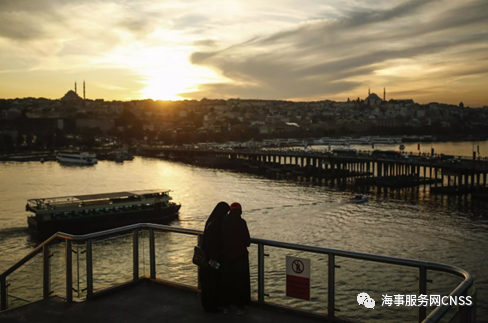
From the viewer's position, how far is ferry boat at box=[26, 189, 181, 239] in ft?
68.9

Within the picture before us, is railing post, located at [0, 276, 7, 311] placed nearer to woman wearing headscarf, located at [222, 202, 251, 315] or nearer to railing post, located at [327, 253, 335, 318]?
woman wearing headscarf, located at [222, 202, 251, 315]

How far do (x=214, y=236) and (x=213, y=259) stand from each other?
0.62 feet

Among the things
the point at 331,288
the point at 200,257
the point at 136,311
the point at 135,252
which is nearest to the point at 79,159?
the point at 135,252

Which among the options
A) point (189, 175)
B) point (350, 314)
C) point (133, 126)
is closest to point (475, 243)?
point (350, 314)

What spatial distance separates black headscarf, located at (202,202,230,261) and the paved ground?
1.59 feet

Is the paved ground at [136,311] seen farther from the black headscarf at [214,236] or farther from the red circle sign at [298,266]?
the black headscarf at [214,236]

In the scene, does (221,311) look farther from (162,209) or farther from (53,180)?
(53,180)

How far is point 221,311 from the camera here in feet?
12.5

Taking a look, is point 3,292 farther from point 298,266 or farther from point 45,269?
point 298,266

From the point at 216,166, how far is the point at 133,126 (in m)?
71.0

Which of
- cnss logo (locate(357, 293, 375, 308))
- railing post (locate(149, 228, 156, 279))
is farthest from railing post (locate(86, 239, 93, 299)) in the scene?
cnss logo (locate(357, 293, 375, 308))

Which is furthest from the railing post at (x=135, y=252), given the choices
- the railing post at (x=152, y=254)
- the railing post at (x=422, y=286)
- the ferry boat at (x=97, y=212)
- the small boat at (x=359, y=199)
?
the small boat at (x=359, y=199)

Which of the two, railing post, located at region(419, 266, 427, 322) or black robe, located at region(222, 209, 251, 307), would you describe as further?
black robe, located at region(222, 209, 251, 307)

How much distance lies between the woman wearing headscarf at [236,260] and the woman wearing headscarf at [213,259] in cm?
5
